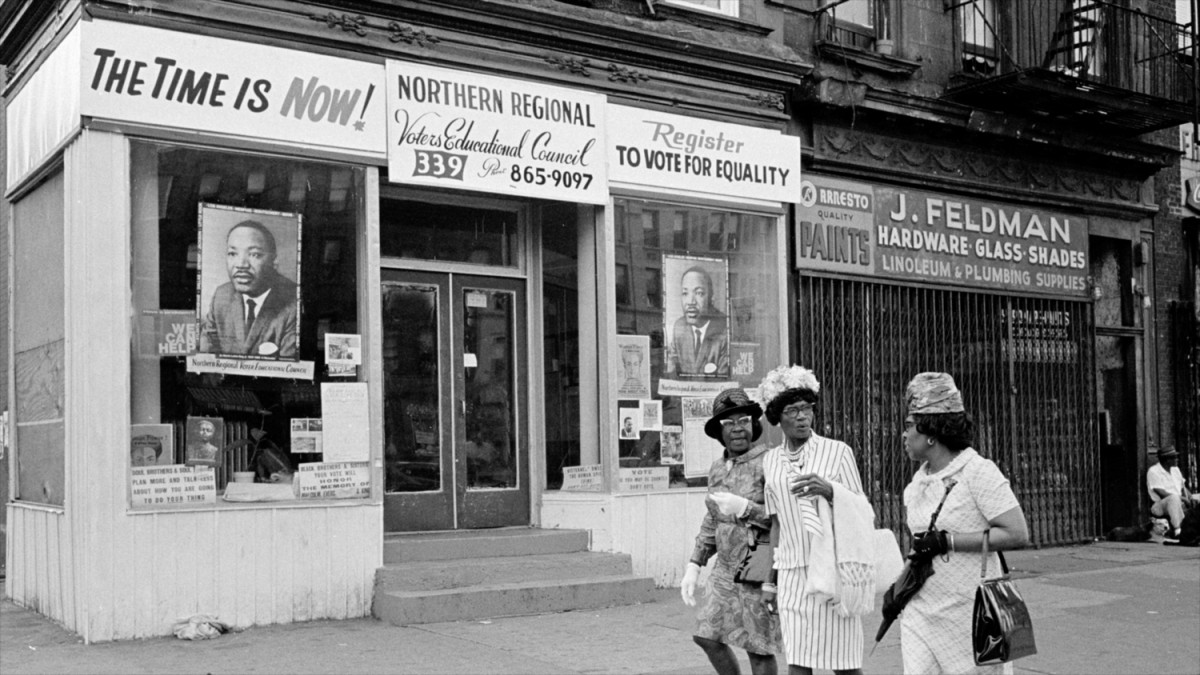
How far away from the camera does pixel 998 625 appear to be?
4965 mm

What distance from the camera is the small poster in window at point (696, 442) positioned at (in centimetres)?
1272

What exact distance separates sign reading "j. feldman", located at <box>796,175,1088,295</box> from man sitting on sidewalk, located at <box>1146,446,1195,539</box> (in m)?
2.42

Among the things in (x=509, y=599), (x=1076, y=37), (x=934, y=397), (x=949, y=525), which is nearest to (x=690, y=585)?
(x=949, y=525)

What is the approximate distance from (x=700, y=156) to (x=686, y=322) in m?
1.62

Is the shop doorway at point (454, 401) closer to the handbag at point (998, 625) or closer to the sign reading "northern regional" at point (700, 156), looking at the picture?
the sign reading "northern regional" at point (700, 156)

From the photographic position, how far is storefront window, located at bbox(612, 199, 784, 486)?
41.1 feet

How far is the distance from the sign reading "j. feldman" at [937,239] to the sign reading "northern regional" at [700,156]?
662 millimetres

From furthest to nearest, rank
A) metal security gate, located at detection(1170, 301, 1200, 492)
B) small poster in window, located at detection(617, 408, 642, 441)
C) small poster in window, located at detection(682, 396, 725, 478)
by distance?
metal security gate, located at detection(1170, 301, 1200, 492) < small poster in window, located at detection(682, 396, 725, 478) < small poster in window, located at detection(617, 408, 642, 441)

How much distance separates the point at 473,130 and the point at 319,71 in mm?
1451

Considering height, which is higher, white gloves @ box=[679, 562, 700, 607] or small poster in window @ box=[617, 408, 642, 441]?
small poster in window @ box=[617, 408, 642, 441]

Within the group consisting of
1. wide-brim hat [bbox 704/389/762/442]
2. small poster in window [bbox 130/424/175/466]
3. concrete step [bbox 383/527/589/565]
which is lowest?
concrete step [bbox 383/527/589/565]

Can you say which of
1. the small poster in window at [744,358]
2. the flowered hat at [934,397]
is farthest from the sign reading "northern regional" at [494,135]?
the flowered hat at [934,397]

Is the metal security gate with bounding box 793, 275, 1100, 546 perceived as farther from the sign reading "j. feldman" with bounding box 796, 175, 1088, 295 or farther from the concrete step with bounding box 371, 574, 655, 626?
the concrete step with bounding box 371, 574, 655, 626

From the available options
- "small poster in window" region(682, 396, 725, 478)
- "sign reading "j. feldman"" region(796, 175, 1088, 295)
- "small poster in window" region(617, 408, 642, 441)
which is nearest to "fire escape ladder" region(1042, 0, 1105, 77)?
"sign reading "j. feldman"" region(796, 175, 1088, 295)
